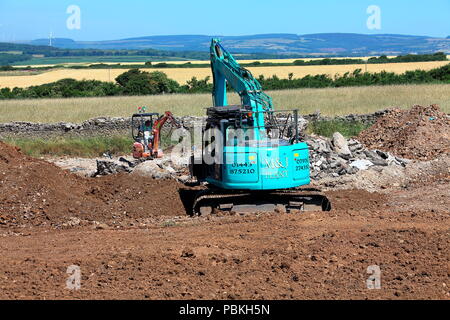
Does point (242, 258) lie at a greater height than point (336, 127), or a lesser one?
lesser

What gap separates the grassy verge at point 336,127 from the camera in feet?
95.5

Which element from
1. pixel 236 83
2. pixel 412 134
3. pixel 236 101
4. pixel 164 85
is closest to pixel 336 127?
pixel 412 134

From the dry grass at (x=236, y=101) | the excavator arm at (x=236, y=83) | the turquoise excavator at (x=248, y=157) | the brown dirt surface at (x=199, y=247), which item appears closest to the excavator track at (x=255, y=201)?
the turquoise excavator at (x=248, y=157)

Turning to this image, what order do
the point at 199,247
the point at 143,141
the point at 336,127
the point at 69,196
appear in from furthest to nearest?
1. the point at 336,127
2. the point at 143,141
3. the point at 69,196
4. the point at 199,247

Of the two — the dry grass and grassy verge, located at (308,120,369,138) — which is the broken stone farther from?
the dry grass

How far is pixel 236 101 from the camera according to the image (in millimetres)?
41219

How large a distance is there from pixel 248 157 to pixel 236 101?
27289 millimetres

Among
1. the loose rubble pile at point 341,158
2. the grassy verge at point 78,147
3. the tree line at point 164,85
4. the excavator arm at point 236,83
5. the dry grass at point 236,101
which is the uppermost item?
the excavator arm at point 236,83

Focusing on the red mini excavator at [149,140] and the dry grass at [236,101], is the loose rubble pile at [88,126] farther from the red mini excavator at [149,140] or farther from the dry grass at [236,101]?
the red mini excavator at [149,140]

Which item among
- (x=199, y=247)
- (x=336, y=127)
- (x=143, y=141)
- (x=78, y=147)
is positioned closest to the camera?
(x=199, y=247)

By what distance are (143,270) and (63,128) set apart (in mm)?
21700

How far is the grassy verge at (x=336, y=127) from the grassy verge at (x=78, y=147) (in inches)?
300

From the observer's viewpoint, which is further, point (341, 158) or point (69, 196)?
point (341, 158)

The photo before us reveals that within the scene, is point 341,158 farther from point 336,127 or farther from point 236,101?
point 236,101
